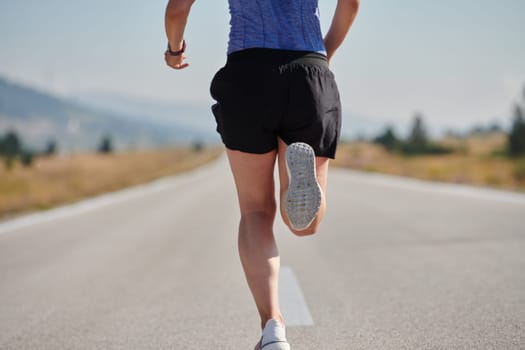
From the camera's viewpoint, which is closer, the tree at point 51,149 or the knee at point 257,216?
the knee at point 257,216

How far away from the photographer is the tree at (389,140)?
3493 inches

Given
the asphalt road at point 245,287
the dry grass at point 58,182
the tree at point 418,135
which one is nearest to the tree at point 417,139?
the tree at point 418,135

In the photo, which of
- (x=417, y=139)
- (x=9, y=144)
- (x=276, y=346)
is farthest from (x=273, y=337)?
(x=9, y=144)

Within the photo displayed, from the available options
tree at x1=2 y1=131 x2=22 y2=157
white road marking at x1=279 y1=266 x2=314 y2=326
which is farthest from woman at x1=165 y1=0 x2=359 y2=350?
tree at x1=2 y1=131 x2=22 y2=157

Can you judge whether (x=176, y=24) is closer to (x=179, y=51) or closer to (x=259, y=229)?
(x=179, y=51)

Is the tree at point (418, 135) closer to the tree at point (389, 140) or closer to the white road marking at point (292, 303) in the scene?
the tree at point (389, 140)

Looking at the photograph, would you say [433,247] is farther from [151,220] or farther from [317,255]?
[151,220]

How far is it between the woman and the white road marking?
2.98 feet

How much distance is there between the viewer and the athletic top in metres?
2.17

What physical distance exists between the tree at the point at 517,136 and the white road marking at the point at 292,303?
6711 cm

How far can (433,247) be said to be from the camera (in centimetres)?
563

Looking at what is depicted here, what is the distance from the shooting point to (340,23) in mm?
2539

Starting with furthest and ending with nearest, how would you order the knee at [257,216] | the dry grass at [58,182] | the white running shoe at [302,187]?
the dry grass at [58,182]
the knee at [257,216]
the white running shoe at [302,187]

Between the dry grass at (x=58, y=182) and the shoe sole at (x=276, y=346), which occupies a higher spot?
the shoe sole at (x=276, y=346)
